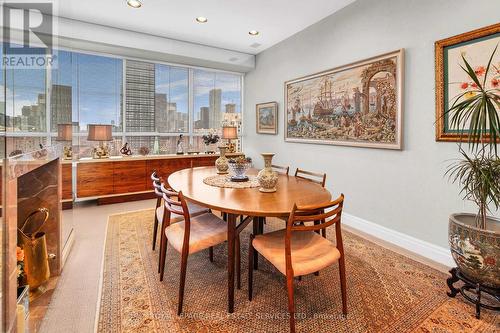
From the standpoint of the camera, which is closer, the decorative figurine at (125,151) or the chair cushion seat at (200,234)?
the chair cushion seat at (200,234)

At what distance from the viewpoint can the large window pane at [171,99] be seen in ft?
17.3

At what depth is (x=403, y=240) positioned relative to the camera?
2.88 meters

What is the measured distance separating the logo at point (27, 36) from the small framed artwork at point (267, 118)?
338 centimetres

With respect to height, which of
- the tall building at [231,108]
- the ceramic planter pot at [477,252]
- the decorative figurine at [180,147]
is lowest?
the ceramic planter pot at [477,252]

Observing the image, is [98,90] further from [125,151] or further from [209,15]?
[209,15]

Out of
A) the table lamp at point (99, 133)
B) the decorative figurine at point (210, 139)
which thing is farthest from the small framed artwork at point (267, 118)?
the table lamp at point (99, 133)

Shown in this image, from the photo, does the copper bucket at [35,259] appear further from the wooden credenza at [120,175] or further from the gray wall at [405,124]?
the gray wall at [405,124]

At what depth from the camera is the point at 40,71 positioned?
7.34 feet

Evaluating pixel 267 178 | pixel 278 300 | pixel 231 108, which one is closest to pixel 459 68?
pixel 267 178

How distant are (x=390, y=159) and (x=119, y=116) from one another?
178 inches

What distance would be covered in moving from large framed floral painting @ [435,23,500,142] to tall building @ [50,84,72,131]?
355 cm

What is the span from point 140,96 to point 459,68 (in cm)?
482

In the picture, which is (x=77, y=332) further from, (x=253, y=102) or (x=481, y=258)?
(x=253, y=102)

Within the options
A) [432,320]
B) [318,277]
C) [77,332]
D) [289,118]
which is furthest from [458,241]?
[289,118]
